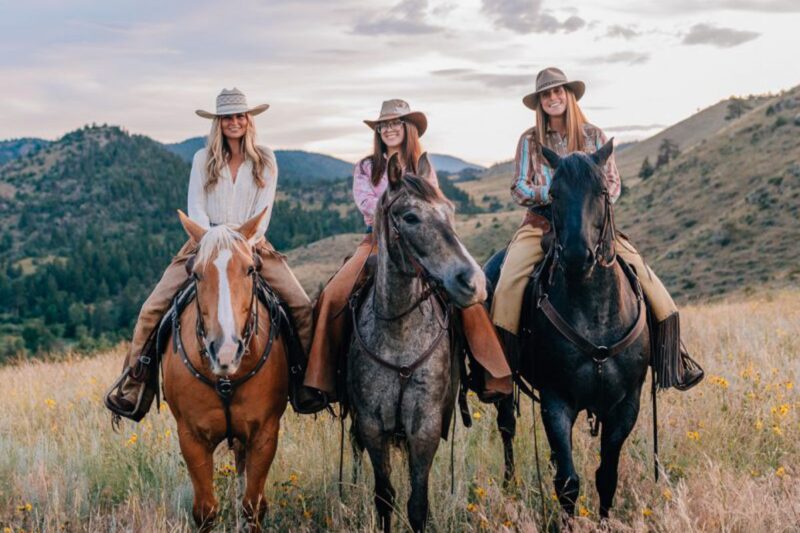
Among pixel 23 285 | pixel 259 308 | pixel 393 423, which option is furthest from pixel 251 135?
pixel 23 285

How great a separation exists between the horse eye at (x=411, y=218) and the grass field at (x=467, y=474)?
1868 millimetres

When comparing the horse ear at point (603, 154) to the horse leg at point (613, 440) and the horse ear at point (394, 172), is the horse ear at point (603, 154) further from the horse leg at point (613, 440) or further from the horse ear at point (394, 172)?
the horse leg at point (613, 440)

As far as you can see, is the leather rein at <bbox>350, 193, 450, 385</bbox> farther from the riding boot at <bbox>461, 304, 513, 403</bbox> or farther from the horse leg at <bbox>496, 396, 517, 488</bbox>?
the horse leg at <bbox>496, 396, 517, 488</bbox>

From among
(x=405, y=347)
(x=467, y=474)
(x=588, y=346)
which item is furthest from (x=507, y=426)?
(x=405, y=347)

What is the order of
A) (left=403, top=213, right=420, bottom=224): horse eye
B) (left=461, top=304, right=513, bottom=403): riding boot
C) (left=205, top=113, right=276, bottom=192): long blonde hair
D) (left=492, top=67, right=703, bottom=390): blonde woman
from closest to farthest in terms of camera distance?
(left=403, top=213, right=420, bottom=224): horse eye → (left=461, top=304, right=513, bottom=403): riding boot → (left=492, top=67, right=703, bottom=390): blonde woman → (left=205, top=113, right=276, bottom=192): long blonde hair

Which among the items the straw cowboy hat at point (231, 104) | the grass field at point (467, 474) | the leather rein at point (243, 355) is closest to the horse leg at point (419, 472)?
the grass field at point (467, 474)

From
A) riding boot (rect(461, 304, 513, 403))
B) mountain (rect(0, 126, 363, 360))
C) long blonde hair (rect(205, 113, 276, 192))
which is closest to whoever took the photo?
riding boot (rect(461, 304, 513, 403))

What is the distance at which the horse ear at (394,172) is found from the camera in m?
4.33

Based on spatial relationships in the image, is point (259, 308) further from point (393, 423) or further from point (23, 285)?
point (23, 285)

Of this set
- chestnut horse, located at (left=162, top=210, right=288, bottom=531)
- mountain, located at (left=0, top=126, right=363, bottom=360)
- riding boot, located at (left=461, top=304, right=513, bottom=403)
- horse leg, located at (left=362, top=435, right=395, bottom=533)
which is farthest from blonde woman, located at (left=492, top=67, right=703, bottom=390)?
mountain, located at (left=0, top=126, right=363, bottom=360)

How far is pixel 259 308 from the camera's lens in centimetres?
520

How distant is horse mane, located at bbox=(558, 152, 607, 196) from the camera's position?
15.1ft

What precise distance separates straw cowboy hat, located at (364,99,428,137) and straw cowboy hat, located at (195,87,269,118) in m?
1.01

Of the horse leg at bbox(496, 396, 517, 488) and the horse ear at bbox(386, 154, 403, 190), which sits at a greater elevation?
the horse ear at bbox(386, 154, 403, 190)
